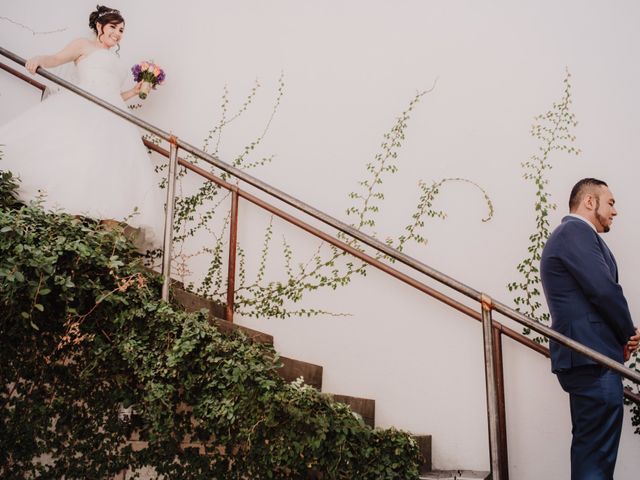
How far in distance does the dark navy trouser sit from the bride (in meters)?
2.23

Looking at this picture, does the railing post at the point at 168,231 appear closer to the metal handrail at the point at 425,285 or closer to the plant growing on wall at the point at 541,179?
the metal handrail at the point at 425,285

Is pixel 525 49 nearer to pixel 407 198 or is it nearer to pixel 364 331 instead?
pixel 407 198

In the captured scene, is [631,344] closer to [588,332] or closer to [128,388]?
[588,332]

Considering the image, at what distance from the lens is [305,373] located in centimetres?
326

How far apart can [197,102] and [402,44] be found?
5.48 feet

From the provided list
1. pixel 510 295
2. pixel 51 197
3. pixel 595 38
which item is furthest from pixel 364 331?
pixel 595 38

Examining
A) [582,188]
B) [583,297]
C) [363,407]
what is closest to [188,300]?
[363,407]

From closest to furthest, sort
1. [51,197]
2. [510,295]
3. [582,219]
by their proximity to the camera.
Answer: [582,219] → [51,197] → [510,295]

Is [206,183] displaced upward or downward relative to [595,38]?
downward

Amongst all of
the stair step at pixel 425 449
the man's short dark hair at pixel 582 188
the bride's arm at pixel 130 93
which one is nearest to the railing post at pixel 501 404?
the stair step at pixel 425 449

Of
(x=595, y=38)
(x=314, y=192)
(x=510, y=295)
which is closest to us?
(x=510, y=295)

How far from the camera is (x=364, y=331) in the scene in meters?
3.85

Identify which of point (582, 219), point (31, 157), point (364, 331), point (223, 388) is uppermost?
point (31, 157)

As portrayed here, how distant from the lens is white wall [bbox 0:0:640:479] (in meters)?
3.52
